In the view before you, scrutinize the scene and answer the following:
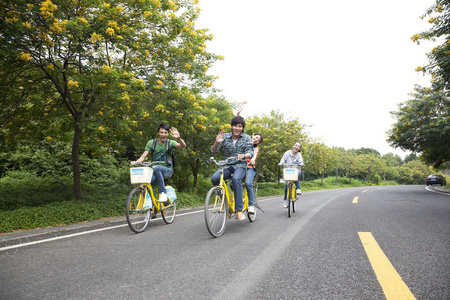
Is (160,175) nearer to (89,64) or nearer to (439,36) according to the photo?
(89,64)

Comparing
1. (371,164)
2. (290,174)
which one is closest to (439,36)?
(290,174)

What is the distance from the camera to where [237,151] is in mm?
5141

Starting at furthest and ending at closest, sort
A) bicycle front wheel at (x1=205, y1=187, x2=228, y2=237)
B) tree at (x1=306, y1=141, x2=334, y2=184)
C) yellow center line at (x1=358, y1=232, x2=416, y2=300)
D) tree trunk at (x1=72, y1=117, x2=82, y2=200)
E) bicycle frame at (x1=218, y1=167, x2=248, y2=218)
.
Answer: tree at (x1=306, y1=141, x2=334, y2=184) → tree trunk at (x1=72, y1=117, x2=82, y2=200) → bicycle frame at (x1=218, y1=167, x2=248, y2=218) → bicycle front wheel at (x1=205, y1=187, x2=228, y2=237) → yellow center line at (x1=358, y1=232, x2=416, y2=300)

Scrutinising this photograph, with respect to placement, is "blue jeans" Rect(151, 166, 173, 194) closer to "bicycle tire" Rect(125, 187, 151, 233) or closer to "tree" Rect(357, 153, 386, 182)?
"bicycle tire" Rect(125, 187, 151, 233)

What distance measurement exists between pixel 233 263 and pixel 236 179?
2.03 metres

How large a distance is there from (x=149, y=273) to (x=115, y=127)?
16.7 feet

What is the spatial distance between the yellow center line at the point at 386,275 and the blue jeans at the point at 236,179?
211cm

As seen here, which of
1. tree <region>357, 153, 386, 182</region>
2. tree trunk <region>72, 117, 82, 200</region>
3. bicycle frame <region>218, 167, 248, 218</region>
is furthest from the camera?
tree <region>357, 153, 386, 182</region>

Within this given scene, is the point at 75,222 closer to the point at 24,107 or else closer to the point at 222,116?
the point at 24,107

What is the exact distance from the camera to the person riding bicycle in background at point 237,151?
16.0 ft

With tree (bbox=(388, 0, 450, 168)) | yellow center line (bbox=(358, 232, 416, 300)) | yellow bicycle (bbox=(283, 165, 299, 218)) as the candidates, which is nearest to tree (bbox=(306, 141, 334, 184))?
tree (bbox=(388, 0, 450, 168))

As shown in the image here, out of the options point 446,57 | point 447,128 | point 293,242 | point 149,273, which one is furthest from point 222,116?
point 447,128

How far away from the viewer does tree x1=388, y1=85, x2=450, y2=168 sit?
58.2 feet

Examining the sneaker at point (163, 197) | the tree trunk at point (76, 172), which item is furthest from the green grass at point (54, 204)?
the sneaker at point (163, 197)
